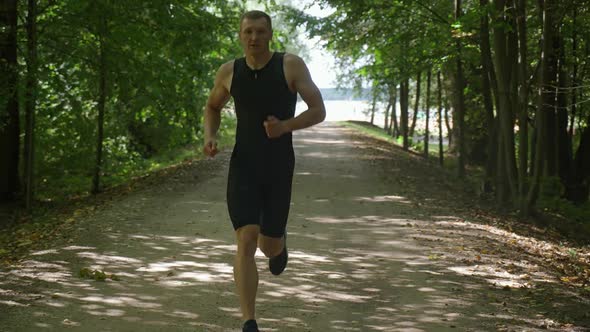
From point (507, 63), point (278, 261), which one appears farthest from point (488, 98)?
point (278, 261)

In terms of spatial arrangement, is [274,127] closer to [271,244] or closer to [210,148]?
[210,148]

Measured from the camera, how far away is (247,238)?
16.3ft

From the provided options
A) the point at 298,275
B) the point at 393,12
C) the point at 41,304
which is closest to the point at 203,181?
the point at 393,12

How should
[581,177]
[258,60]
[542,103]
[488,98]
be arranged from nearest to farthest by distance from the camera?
[258,60], [542,103], [488,98], [581,177]

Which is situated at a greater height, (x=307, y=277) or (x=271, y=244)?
(x=271, y=244)

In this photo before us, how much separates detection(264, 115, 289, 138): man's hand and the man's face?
52 cm

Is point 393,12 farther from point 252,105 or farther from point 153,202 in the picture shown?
point 252,105

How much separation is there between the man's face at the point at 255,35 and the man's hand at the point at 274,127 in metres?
0.52

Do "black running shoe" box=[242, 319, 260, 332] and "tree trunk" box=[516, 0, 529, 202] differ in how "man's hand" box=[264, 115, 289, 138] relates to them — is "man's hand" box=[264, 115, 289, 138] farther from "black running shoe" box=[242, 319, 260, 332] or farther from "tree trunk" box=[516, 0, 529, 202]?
"tree trunk" box=[516, 0, 529, 202]

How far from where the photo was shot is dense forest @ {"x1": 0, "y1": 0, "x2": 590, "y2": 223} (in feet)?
44.9

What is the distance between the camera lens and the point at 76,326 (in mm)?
5656

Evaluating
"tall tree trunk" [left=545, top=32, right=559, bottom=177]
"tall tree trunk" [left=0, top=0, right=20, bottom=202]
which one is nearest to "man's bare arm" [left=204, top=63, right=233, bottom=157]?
"tall tree trunk" [left=0, top=0, right=20, bottom=202]

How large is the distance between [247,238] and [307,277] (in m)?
2.71

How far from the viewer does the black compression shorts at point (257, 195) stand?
5016mm
